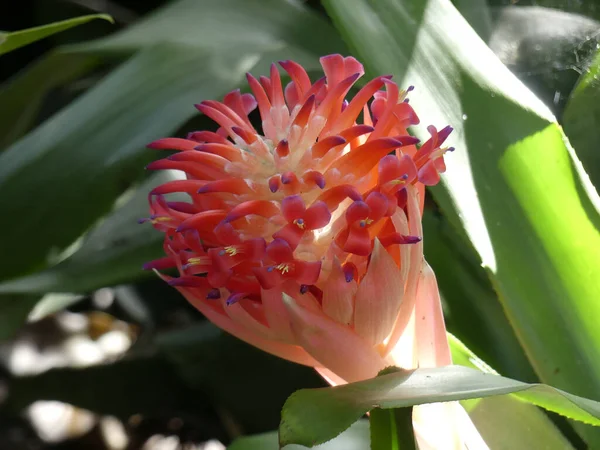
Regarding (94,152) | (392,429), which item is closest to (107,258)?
(94,152)

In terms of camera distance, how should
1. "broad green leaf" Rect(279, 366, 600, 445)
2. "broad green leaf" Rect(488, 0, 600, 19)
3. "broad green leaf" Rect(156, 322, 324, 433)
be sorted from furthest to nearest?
"broad green leaf" Rect(156, 322, 324, 433)
"broad green leaf" Rect(488, 0, 600, 19)
"broad green leaf" Rect(279, 366, 600, 445)

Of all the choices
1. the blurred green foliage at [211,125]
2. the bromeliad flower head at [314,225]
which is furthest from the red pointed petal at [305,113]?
the blurred green foliage at [211,125]

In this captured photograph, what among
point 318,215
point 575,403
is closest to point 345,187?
point 318,215

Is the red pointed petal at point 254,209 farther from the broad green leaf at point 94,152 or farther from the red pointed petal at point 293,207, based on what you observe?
the broad green leaf at point 94,152

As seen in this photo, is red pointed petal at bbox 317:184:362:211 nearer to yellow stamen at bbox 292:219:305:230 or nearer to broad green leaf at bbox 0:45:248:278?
yellow stamen at bbox 292:219:305:230

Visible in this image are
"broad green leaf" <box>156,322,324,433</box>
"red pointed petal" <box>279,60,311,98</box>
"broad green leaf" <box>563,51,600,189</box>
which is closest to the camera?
"red pointed petal" <box>279,60,311,98</box>

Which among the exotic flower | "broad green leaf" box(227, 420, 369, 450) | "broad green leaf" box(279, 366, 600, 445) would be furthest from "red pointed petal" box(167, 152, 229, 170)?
"broad green leaf" box(227, 420, 369, 450)
